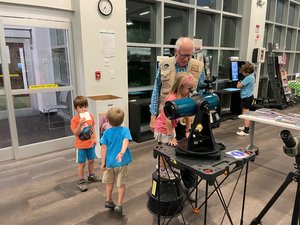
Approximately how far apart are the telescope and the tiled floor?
890 millimetres

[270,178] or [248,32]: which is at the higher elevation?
[248,32]

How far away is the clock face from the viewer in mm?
3238

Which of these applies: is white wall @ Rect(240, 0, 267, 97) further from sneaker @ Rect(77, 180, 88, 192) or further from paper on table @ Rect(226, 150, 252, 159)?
sneaker @ Rect(77, 180, 88, 192)

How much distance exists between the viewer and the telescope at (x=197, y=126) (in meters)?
1.38

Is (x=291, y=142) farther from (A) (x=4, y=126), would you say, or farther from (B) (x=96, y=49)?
(A) (x=4, y=126)

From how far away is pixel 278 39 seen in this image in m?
7.55

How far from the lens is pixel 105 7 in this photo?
328cm

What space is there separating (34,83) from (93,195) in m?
1.90

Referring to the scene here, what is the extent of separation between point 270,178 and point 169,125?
1.73 m

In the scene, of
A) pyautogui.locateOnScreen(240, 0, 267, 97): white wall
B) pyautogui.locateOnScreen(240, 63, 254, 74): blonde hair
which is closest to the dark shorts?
A: pyautogui.locateOnScreen(240, 63, 254, 74): blonde hair

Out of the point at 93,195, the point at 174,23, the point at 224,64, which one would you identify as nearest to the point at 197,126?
the point at 93,195

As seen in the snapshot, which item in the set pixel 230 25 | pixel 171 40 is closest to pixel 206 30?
pixel 230 25

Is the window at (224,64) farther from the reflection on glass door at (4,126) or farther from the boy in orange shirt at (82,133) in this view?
the reflection on glass door at (4,126)

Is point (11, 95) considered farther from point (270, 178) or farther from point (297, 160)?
point (270, 178)
